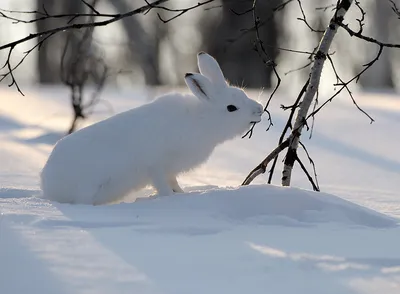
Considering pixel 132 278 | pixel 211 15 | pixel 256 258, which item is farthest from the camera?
pixel 211 15

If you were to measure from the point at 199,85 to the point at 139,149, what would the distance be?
471 mm

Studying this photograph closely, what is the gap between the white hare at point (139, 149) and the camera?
3615mm

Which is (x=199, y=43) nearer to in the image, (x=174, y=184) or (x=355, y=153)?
(x=355, y=153)

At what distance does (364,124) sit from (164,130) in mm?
4564

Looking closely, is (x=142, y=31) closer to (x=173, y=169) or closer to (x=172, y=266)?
(x=173, y=169)

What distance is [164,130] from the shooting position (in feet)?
12.1

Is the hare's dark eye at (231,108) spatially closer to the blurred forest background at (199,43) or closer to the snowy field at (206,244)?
the snowy field at (206,244)

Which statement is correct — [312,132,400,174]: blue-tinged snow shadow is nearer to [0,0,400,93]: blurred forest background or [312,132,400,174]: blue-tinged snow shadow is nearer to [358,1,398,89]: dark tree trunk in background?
[0,0,400,93]: blurred forest background

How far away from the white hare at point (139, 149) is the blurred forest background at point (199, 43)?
9.40 feet

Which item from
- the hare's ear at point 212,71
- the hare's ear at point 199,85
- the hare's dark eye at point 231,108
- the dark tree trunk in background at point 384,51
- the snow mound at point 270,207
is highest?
the dark tree trunk in background at point 384,51

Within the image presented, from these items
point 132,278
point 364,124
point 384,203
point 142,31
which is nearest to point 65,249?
point 132,278

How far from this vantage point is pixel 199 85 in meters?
3.80

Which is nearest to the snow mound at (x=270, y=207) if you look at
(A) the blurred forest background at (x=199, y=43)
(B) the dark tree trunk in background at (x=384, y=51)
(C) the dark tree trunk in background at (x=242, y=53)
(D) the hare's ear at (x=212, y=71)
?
(D) the hare's ear at (x=212, y=71)

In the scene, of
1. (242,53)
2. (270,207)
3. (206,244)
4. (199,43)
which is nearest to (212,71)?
(270,207)
